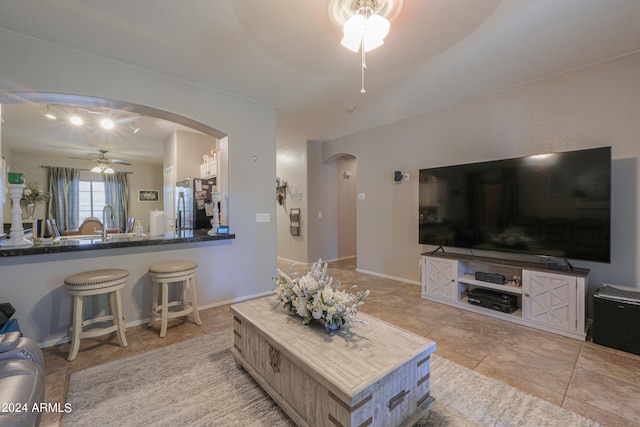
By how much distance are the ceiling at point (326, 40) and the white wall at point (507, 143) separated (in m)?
0.22

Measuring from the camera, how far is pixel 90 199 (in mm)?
7707

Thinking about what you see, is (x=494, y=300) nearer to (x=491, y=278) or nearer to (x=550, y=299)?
(x=491, y=278)

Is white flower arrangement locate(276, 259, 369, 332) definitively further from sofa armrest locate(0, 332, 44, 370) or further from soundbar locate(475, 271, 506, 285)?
soundbar locate(475, 271, 506, 285)

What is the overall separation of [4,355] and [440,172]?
414cm

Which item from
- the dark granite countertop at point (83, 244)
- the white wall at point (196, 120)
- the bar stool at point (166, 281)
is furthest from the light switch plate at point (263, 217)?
the bar stool at point (166, 281)

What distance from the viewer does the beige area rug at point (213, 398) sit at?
153cm

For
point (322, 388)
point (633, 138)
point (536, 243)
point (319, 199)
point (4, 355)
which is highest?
point (633, 138)

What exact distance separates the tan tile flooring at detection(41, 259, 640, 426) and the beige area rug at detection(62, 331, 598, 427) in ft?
0.42

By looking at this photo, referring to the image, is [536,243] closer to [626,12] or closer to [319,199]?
[626,12]

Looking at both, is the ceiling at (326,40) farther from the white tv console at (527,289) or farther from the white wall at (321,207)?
the white wall at (321,207)

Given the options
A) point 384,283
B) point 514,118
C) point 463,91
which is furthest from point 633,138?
point 384,283

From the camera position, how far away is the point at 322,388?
1271 mm

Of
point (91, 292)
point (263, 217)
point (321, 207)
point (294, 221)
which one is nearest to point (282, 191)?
point (294, 221)

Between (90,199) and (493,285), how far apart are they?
9913 millimetres
